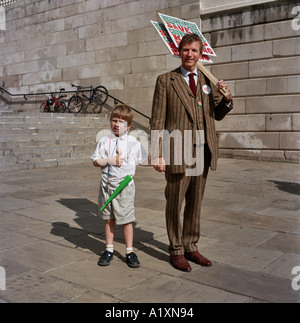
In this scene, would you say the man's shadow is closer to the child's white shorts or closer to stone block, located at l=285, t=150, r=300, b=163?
the child's white shorts

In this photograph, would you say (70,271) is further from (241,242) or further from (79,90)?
(79,90)

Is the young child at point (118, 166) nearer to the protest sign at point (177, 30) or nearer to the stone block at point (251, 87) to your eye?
the protest sign at point (177, 30)

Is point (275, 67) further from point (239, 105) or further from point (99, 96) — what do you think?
point (99, 96)

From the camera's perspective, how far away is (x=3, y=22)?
18.5 metres

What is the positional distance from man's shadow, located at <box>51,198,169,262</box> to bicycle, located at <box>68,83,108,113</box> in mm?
10088

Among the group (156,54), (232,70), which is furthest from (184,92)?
(156,54)

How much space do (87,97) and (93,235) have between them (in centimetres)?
1154

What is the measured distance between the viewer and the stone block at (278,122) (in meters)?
11.1

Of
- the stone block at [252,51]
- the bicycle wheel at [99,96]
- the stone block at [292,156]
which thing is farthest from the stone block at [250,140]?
the bicycle wheel at [99,96]

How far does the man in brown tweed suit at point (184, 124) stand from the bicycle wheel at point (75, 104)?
12630 millimetres

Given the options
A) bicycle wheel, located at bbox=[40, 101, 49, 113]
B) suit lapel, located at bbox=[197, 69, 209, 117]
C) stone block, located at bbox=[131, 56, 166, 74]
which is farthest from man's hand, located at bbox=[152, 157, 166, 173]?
bicycle wheel, located at bbox=[40, 101, 49, 113]

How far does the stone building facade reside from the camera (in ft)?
36.7
